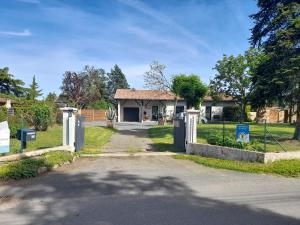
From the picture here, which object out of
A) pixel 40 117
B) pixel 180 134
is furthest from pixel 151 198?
pixel 40 117

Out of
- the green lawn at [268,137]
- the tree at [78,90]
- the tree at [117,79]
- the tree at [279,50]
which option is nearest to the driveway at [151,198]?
the green lawn at [268,137]

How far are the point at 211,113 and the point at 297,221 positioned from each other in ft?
129

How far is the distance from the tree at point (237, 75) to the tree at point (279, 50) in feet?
66.7

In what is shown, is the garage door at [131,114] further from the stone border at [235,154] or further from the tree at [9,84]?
the stone border at [235,154]

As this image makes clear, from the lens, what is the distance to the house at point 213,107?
4378cm

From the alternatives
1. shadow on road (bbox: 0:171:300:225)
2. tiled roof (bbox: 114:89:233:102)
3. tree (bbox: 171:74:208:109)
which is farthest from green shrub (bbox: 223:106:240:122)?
shadow on road (bbox: 0:171:300:225)

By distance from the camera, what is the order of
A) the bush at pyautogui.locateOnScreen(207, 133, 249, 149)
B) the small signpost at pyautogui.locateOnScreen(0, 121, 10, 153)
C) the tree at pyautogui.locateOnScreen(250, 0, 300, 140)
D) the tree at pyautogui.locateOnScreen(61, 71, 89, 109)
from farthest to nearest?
the tree at pyautogui.locateOnScreen(61, 71, 89, 109) < the tree at pyautogui.locateOnScreen(250, 0, 300, 140) < the bush at pyautogui.locateOnScreen(207, 133, 249, 149) < the small signpost at pyautogui.locateOnScreen(0, 121, 10, 153)

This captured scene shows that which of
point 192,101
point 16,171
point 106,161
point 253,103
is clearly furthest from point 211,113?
point 16,171

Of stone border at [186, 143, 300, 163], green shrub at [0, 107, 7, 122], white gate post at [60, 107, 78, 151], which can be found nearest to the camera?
stone border at [186, 143, 300, 163]

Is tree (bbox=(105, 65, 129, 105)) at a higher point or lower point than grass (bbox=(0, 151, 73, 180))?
higher

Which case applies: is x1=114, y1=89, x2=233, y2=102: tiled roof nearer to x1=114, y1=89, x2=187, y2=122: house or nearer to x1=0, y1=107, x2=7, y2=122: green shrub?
x1=114, y1=89, x2=187, y2=122: house

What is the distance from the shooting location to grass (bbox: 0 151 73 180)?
8.27 metres

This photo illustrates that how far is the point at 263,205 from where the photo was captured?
6.18m

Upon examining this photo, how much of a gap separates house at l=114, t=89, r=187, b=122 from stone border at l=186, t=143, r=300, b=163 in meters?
30.5
